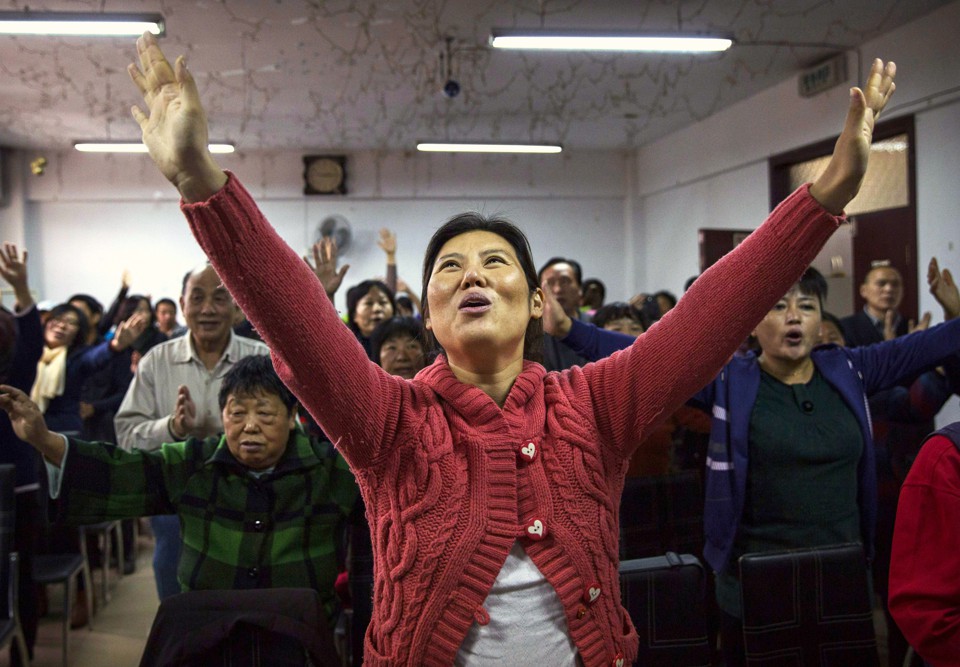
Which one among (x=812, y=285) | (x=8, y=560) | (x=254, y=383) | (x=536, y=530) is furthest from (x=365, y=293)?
(x=536, y=530)

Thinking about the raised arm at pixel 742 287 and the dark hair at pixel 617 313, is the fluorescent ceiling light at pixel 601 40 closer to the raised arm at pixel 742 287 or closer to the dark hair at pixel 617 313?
the dark hair at pixel 617 313

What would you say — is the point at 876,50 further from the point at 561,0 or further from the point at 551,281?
the point at 551,281

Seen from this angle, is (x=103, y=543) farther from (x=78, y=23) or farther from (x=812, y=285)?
(x=812, y=285)

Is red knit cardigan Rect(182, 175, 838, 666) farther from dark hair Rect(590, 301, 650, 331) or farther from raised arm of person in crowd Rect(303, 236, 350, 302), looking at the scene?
dark hair Rect(590, 301, 650, 331)

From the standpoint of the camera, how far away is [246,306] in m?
0.79

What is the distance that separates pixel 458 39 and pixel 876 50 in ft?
8.78

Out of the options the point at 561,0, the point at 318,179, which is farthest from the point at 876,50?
the point at 318,179

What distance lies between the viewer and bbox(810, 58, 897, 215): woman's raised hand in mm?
870

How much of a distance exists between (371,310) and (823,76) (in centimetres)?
386

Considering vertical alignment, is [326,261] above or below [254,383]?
above

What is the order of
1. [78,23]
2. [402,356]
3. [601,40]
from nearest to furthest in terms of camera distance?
A: [402,356], [78,23], [601,40]

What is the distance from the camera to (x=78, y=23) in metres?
3.62

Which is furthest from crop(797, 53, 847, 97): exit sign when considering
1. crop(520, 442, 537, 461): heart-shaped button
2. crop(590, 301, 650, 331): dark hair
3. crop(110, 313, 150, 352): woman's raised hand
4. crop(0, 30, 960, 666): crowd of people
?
crop(520, 442, 537, 461): heart-shaped button

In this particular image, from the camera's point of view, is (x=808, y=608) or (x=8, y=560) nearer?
(x=808, y=608)
